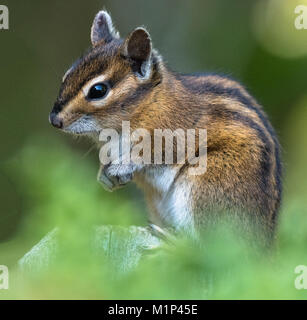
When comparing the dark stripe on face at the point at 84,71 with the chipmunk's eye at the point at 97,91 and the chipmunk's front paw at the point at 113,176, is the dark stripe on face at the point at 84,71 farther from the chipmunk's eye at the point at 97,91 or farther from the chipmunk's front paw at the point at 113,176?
the chipmunk's front paw at the point at 113,176

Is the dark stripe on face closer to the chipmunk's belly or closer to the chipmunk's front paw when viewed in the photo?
the chipmunk's front paw

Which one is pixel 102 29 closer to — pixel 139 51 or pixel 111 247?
pixel 139 51

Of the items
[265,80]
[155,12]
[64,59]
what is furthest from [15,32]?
[265,80]

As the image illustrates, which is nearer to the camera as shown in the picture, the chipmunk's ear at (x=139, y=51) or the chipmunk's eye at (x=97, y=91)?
the chipmunk's eye at (x=97, y=91)

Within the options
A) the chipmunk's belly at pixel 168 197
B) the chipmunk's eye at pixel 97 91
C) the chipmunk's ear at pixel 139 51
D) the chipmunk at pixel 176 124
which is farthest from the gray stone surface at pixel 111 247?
the chipmunk's ear at pixel 139 51

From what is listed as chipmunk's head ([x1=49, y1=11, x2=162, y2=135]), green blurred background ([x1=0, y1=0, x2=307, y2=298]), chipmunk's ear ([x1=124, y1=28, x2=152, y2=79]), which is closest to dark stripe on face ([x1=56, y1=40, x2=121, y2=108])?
chipmunk's head ([x1=49, y1=11, x2=162, y2=135])

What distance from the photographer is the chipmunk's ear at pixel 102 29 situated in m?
5.04

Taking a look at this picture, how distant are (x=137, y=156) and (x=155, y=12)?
550 cm

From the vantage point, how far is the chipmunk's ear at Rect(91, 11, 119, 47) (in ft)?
16.5

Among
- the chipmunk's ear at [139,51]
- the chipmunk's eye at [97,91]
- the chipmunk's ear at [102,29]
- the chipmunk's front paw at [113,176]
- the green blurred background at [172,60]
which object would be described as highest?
the green blurred background at [172,60]

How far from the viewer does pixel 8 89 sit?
9.63 meters

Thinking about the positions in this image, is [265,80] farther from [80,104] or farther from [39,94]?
[80,104]

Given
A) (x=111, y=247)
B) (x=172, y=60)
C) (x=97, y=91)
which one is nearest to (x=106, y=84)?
(x=97, y=91)

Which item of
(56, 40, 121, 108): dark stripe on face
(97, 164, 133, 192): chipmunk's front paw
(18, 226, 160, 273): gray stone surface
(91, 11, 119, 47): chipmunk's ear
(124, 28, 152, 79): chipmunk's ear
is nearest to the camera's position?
(18, 226, 160, 273): gray stone surface
